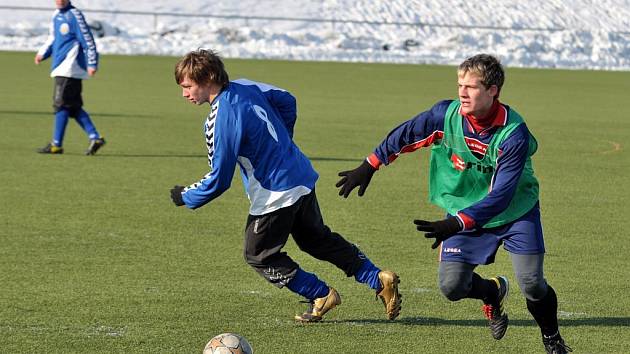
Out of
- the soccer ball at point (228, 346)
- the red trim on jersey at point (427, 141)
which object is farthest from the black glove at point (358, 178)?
the soccer ball at point (228, 346)

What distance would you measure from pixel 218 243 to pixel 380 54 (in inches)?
1272

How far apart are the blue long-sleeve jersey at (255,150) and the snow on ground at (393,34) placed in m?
32.9

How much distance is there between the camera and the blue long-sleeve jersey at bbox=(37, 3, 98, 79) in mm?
14406

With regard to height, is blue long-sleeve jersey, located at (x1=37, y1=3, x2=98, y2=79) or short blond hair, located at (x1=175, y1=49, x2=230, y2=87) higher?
short blond hair, located at (x1=175, y1=49, x2=230, y2=87)

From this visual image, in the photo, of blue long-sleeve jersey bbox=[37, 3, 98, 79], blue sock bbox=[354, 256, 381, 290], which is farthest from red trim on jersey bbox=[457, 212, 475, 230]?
blue long-sleeve jersey bbox=[37, 3, 98, 79]

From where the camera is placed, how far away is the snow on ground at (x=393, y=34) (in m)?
40.4

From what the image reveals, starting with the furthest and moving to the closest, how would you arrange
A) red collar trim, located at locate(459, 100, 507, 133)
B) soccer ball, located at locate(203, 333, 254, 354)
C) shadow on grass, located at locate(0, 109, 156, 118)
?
Result: shadow on grass, located at locate(0, 109, 156, 118) < red collar trim, located at locate(459, 100, 507, 133) < soccer ball, located at locate(203, 333, 254, 354)

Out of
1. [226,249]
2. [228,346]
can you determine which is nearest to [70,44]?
[226,249]

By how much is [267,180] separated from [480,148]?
1.23m

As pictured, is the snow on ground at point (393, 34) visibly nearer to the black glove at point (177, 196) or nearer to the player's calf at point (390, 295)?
the player's calf at point (390, 295)

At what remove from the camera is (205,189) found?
617cm

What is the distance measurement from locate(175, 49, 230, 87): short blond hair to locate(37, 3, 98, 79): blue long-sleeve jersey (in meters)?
8.52

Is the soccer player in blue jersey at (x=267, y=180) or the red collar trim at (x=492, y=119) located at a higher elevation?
→ the red collar trim at (x=492, y=119)

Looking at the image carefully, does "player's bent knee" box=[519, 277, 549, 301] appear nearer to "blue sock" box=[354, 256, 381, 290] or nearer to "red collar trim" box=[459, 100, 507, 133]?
"red collar trim" box=[459, 100, 507, 133]
